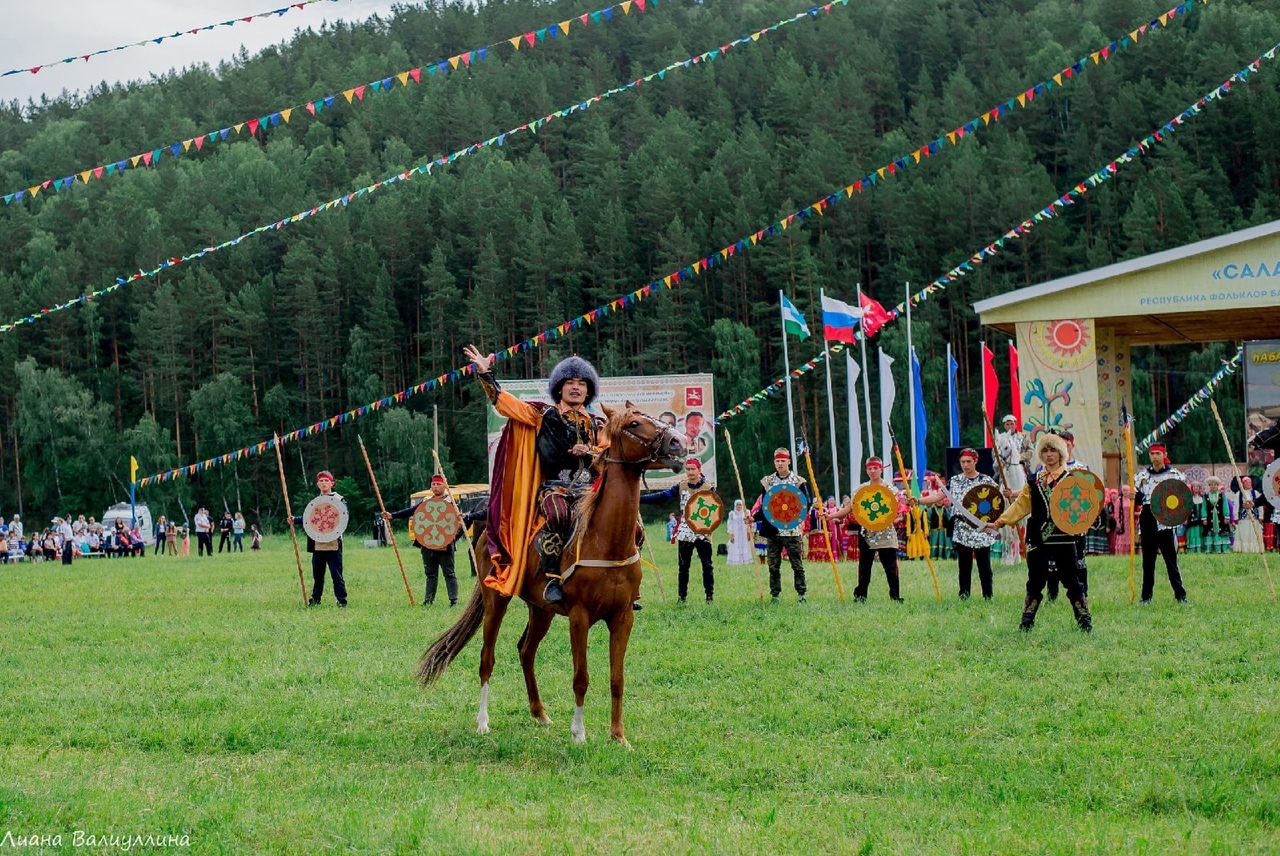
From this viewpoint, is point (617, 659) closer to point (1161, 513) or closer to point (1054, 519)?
point (1054, 519)

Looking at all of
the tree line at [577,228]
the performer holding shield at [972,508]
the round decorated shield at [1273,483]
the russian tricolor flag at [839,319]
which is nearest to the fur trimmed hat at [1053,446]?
the round decorated shield at [1273,483]

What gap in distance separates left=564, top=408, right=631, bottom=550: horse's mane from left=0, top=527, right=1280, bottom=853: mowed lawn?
1394 millimetres

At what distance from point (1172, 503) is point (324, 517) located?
10896mm

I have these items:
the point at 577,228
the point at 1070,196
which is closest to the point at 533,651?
the point at 1070,196

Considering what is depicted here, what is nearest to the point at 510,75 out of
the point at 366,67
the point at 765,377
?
the point at 366,67

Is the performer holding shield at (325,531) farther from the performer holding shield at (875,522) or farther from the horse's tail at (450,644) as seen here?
the horse's tail at (450,644)

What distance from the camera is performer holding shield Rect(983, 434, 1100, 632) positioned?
42.0ft

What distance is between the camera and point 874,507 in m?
16.5

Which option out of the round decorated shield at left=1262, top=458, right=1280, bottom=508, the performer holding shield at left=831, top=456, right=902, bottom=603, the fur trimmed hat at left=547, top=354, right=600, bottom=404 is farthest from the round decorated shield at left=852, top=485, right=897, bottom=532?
the fur trimmed hat at left=547, top=354, right=600, bottom=404

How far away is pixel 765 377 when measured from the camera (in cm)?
6762

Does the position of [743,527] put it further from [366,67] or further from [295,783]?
[366,67]

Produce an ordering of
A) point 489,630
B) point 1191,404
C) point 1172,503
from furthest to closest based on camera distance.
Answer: point 1191,404, point 1172,503, point 489,630

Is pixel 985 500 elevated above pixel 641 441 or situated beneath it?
situated beneath

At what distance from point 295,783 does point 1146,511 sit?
11.4 m
